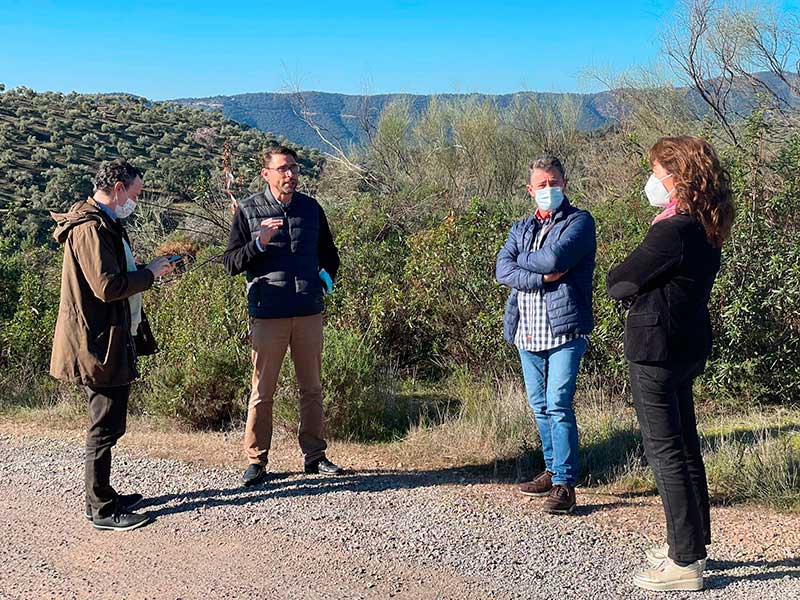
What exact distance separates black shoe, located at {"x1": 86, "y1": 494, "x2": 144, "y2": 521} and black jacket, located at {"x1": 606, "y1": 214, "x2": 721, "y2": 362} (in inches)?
124

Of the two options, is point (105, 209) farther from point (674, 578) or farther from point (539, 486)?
point (674, 578)

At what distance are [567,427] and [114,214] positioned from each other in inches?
116

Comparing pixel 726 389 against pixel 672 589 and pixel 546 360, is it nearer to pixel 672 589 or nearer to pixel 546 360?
pixel 546 360

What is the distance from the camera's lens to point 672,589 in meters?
3.86

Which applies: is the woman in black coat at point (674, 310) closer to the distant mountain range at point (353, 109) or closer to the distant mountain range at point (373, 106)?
the distant mountain range at point (373, 106)

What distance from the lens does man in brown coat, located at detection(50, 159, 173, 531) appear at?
15.6 feet

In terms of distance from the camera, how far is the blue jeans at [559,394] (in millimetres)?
4918

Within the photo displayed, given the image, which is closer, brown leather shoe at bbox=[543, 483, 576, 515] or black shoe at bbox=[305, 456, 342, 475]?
brown leather shoe at bbox=[543, 483, 576, 515]

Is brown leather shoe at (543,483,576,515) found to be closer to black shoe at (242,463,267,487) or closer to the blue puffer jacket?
the blue puffer jacket

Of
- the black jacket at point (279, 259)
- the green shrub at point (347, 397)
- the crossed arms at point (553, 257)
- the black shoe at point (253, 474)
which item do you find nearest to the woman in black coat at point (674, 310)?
the crossed arms at point (553, 257)

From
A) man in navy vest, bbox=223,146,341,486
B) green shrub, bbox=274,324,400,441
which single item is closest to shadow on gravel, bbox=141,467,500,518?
man in navy vest, bbox=223,146,341,486

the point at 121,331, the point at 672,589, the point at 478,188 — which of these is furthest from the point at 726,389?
the point at 478,188

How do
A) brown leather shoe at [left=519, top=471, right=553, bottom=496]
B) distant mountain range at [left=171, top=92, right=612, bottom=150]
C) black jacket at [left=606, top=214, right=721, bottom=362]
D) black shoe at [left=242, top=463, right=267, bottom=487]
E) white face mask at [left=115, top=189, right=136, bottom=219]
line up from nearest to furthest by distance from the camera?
black jacket at [left=606, top=214, right=721, bottom=362]
white face mask at [left=115, top=189, right=136, bottom=219]
brown leather shoe at [left=519, top=471, right=553, bottom=496]
black shoe at [left=242, top=463, right=267, bottom=487]
distant mountain range at [left=171, top=92, right=612, bottom=150]

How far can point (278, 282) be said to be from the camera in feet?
17.6
